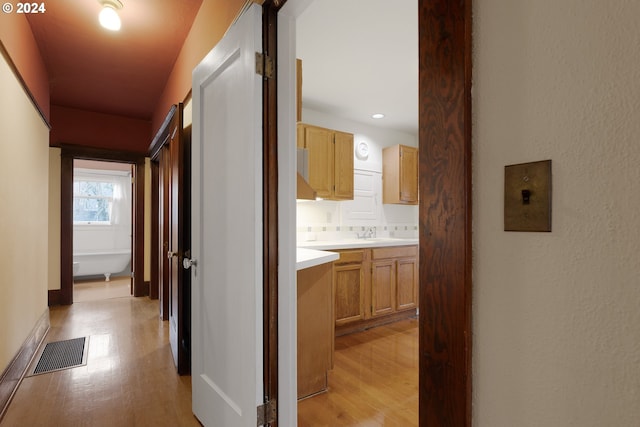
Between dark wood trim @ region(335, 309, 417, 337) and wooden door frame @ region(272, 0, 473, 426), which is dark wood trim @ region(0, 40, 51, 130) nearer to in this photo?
wooden door frame @ region(272, 0, 473, 426)

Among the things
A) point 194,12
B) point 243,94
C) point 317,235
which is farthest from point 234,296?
point 317,235

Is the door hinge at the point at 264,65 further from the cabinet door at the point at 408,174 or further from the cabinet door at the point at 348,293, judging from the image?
the cabinet door at the point at 408,174

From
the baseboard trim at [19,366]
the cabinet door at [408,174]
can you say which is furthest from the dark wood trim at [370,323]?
the baseboard trim at [19,366]

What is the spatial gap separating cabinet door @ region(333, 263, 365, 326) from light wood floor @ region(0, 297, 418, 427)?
214mm

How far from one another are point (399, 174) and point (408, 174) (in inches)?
6.5

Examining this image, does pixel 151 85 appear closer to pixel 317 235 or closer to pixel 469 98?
pixel 317 235

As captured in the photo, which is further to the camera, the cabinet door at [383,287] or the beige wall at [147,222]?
the beige wall at [147,222]

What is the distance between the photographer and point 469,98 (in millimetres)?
600

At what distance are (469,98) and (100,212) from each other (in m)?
8.15

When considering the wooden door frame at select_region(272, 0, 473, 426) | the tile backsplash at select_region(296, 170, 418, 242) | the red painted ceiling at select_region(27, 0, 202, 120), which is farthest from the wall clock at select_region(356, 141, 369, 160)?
the wooden door frame at select_region(272, 0, 473, 426)

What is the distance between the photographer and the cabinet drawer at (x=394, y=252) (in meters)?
3.59

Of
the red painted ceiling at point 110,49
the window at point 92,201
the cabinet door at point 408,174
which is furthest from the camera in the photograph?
the window at point 92,201

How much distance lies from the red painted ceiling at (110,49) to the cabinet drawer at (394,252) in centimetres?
273

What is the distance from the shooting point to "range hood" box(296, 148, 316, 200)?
231 centimetres
